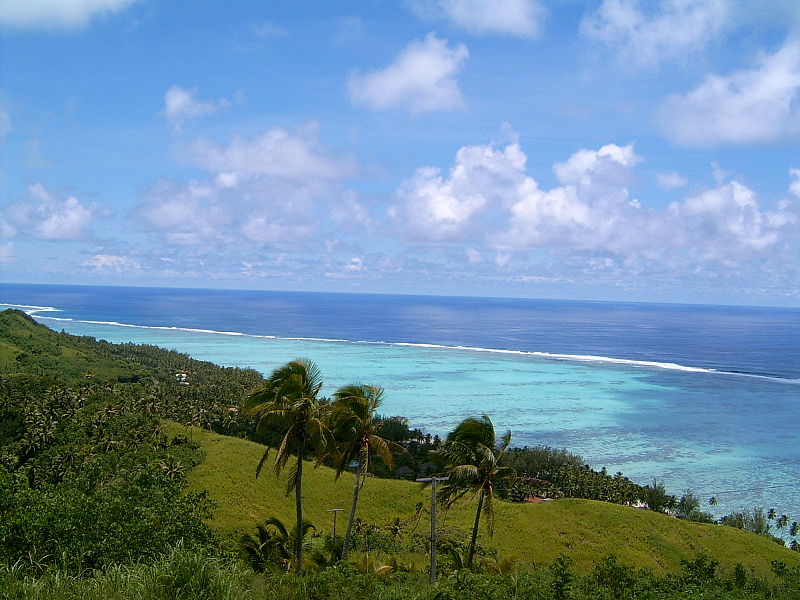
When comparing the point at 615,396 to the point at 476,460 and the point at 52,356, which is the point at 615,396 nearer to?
the point at 476,460

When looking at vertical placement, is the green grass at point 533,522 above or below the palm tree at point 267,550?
below

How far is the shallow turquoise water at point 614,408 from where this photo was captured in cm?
7159

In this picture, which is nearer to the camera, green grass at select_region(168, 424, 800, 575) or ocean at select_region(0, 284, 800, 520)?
green grass at select_region(168, 424, 800, 575)

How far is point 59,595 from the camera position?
13.1 meters

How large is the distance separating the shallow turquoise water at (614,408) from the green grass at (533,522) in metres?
19.4

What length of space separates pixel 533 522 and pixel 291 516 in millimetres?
19105

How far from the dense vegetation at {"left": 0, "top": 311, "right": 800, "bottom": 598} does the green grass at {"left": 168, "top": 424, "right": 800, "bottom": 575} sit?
0.53 ft

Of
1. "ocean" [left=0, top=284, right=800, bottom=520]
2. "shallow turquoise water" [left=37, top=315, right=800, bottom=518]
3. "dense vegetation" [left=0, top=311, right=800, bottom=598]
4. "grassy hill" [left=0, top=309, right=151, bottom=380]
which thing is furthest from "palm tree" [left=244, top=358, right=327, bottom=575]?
"grassy hill" [left=0, top=309, right=151, bottom=380]

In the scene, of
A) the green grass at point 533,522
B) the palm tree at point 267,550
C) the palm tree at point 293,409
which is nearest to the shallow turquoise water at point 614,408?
the green grass at point 533,522

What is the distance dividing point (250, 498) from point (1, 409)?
29200 mm

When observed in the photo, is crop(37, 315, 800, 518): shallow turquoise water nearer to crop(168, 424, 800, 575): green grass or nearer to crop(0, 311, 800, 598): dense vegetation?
crop(0, 311, 800, 598): dense vegetation

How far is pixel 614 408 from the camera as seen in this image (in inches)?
4139

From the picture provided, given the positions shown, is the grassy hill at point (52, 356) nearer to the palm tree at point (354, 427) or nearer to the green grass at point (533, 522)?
the green grass at point (533, 522)

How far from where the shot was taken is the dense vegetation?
19031 millimetres
